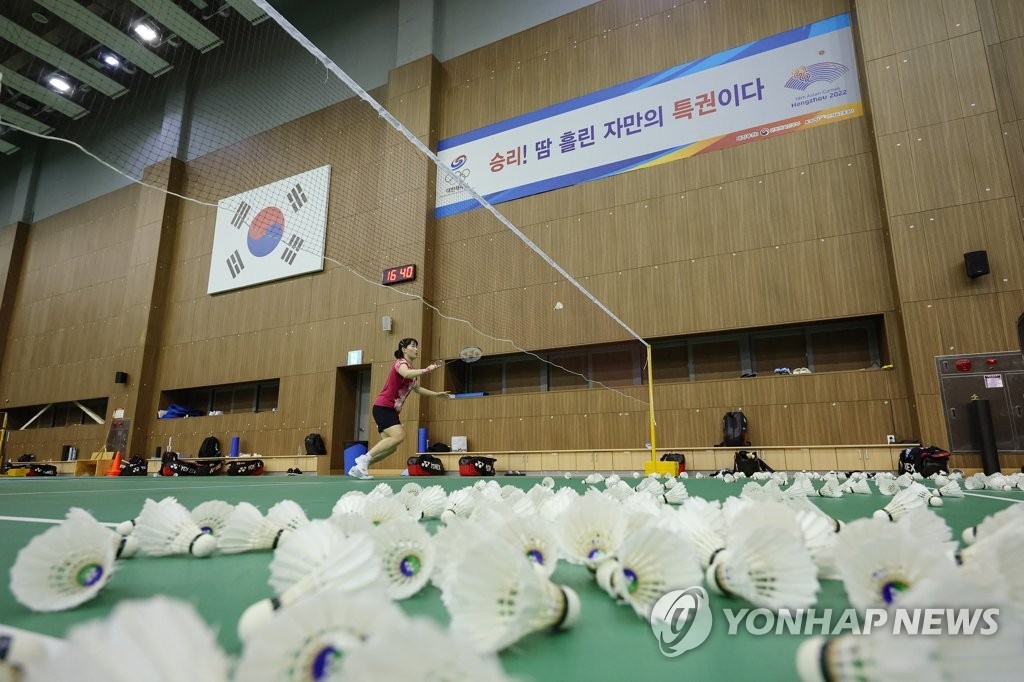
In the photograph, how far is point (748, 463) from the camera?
6.51 m

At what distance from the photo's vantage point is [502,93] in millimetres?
10141

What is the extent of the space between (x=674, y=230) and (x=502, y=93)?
4.47 meters

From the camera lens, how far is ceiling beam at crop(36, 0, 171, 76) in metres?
10.5

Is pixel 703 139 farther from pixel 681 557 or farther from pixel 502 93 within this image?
pixel 681 557

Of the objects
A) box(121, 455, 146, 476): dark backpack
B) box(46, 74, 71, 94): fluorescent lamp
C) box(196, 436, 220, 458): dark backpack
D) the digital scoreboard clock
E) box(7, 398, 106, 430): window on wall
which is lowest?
box(121, 455, 146, 476): dark backpack

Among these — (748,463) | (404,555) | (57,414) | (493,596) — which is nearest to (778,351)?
(748,463)

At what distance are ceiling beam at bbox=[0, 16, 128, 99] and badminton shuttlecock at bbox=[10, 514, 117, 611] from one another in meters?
15.1

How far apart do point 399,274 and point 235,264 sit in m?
5.02

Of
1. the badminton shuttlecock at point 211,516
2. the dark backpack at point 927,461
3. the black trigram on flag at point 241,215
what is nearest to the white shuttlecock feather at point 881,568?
the badminton shuttlecock at point 211,516

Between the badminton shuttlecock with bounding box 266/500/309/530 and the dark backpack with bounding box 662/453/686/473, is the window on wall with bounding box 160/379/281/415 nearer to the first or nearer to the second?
the dark backpack with bounding box 662/453/686/473

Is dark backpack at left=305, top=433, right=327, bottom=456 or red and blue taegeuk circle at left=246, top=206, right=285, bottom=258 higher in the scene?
red and blue taegeuk circle at left=246, top=206, right=285, bottom=258

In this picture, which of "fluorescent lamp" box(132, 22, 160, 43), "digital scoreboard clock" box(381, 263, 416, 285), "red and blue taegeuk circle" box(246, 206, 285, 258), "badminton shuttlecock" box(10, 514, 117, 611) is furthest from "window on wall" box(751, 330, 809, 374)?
"fluorescent lamp" box(132, 22, 160, 43)

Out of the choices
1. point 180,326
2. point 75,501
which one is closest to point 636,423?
point 75,501

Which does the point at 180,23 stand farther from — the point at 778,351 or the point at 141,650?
the point at 141,650
